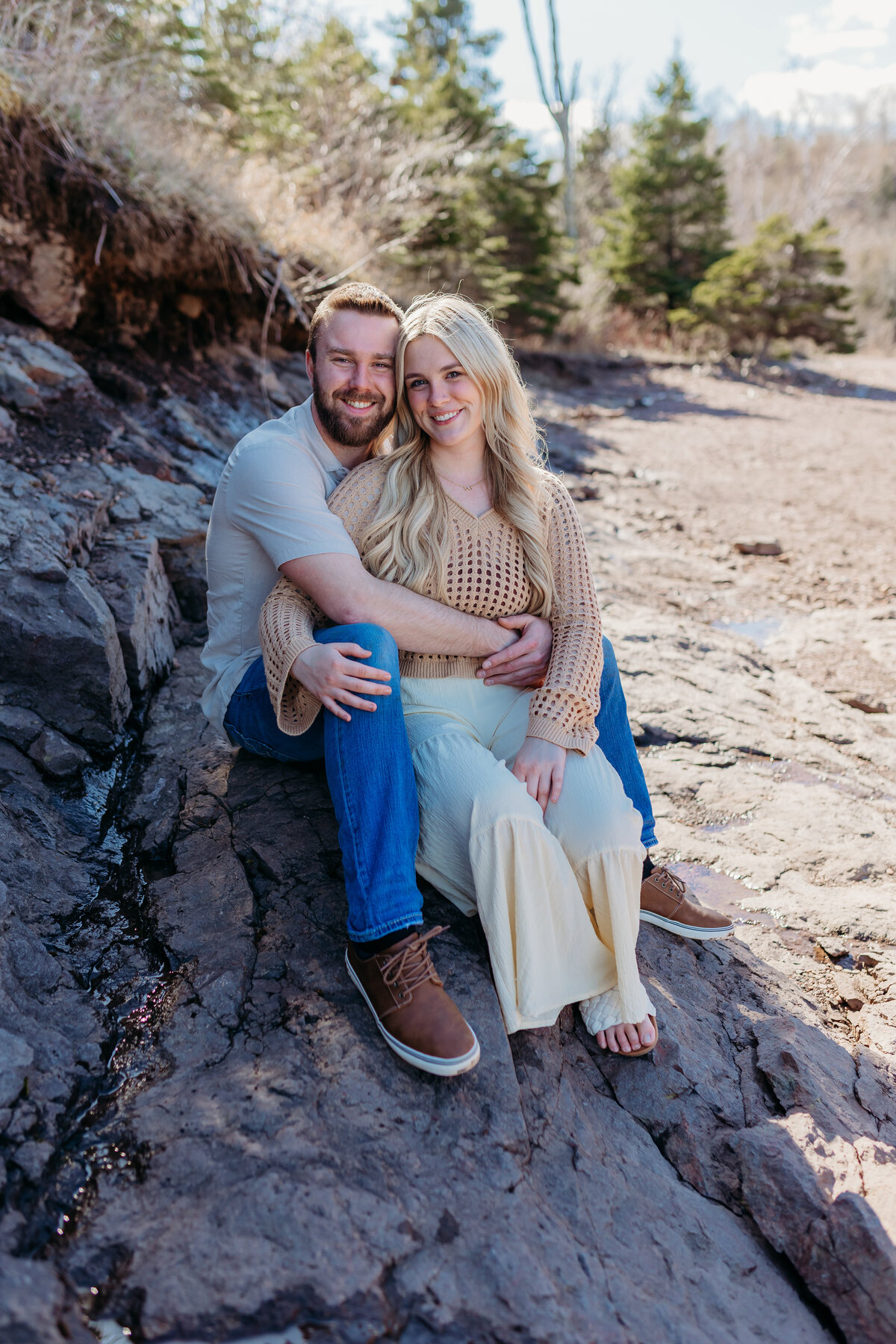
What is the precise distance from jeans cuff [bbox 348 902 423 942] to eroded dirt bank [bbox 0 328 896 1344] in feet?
0.56

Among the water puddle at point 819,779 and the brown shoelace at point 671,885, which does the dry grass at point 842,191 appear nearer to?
the water puddle at point 819,779

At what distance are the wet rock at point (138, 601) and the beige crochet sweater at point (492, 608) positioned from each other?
1.14 meters

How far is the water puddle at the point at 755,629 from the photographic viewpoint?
513 centimetres

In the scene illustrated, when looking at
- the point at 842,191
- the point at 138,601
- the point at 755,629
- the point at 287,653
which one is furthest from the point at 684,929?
the point at 842,191

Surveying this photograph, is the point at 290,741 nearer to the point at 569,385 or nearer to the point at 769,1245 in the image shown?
the point at 769,1245

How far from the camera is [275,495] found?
2.51 m

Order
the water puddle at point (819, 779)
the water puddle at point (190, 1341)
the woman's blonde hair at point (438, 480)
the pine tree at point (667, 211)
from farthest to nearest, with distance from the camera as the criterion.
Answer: the pine tree at point (667, 211)
the water puddle at point (819, 779)
the woman's blonde hair at point (438, 480)
the water puddle at point (190, 1341)

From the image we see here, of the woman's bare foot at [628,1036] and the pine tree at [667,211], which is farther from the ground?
the pine tree at [667,211]

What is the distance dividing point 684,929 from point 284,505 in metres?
1.68

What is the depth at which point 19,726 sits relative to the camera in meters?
2.95

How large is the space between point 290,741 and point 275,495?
0.72 metres

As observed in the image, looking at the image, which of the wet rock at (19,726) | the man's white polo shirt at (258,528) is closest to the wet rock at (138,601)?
the wet rock at (19,726)

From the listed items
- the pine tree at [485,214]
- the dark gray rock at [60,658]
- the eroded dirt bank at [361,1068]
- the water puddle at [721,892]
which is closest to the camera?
the eroded dirt bank at [361,1068]

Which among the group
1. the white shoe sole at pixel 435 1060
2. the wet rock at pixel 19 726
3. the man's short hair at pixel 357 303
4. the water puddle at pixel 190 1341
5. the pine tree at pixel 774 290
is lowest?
the water puddle at pixel 190 1341
